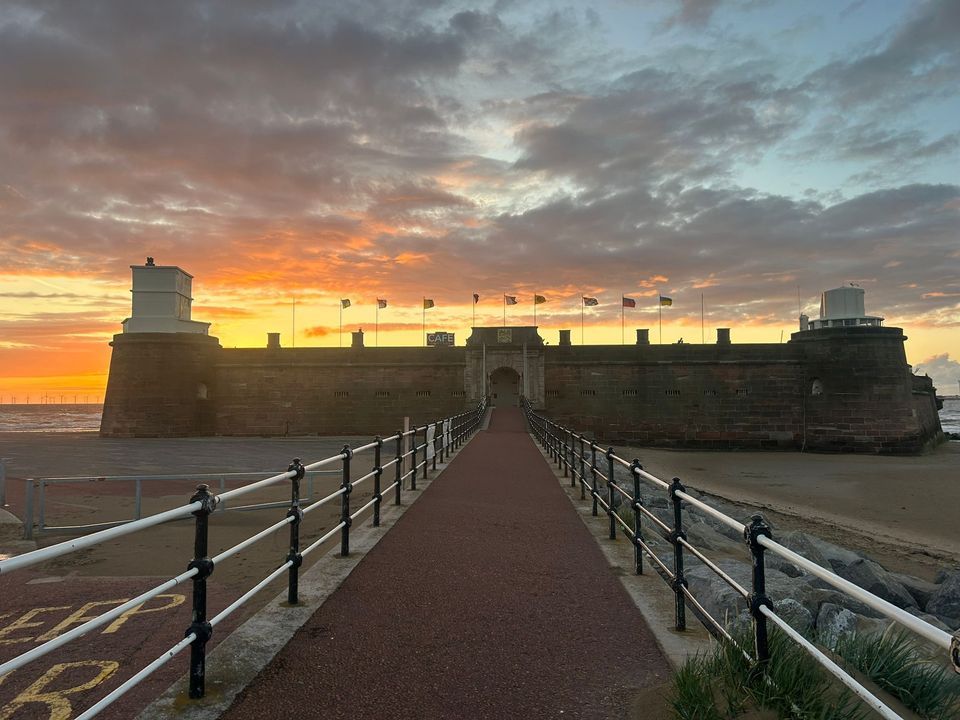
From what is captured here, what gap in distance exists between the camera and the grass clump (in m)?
2.74

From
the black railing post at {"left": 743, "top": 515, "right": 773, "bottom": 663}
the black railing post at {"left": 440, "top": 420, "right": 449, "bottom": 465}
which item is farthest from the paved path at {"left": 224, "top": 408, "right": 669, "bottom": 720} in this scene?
the black railing post at {"left": 440, "top": 420, "right": 449, "bottom": 465}

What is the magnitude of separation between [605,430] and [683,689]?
3411 cm

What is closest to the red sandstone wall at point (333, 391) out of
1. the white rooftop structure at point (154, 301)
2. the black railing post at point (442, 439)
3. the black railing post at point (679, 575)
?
the white rooftop structure at point (154, 301)

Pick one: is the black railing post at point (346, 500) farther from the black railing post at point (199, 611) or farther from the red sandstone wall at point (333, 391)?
the red sandstone wall at point (333, 391)

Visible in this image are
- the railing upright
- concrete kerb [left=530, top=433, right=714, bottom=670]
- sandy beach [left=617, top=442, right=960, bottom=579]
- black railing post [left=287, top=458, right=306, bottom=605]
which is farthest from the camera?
sandy beach [left=617, top=442, right=960, bottom=579]

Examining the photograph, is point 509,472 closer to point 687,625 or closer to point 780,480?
point 687,625

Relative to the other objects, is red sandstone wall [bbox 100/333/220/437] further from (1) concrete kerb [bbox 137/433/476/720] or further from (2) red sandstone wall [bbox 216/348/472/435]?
(1) concrete kerb [bbox 137/433/476/720]

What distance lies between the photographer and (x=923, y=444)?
1393 inches

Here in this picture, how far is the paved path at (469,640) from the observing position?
3412 mm

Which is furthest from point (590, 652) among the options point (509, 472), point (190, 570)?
point (509, 472)

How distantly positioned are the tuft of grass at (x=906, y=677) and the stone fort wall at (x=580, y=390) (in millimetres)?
33411

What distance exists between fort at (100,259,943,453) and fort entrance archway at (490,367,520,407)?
222 centimetres

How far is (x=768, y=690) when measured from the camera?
116 inches

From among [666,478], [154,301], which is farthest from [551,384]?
[154,301]
